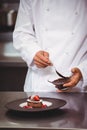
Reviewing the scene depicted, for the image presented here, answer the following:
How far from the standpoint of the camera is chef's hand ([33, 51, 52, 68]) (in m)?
1.43

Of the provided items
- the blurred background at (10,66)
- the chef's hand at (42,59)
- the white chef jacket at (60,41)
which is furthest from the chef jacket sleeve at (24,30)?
the blurred background at (10,66)

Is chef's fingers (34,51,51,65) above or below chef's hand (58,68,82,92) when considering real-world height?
above

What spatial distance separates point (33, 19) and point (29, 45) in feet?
0.49

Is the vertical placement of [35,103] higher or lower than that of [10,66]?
higher

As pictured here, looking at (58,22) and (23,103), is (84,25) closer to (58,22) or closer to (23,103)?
(58,22)

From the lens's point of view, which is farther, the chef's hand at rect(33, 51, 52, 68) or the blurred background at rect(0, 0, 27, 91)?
the blurred background at rect(0, 0, 27, 91)

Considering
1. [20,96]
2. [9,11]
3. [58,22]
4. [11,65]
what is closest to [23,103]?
[20,96]

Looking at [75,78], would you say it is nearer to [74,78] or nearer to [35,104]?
[74,78]

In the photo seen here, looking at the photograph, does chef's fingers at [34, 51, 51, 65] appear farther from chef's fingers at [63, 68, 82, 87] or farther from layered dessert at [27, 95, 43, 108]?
layered dessert at [27, 95, 43, 108]

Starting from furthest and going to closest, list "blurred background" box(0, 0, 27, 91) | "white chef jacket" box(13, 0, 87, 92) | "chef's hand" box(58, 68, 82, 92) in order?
1. "blurred background" box(0, 0, 27, 91)
2. "white chef jacket" box(13, 0, 87, 92)
3. "chef's hand" box(58, 68, 82, 92)

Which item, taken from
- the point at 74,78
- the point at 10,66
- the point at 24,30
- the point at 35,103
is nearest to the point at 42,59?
the point at 74,78

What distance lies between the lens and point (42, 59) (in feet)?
4.70

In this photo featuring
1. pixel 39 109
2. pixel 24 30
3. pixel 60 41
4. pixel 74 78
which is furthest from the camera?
pixel 24 30

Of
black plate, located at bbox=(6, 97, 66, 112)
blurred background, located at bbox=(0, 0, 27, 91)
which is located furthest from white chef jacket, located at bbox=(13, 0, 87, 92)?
blurred background, located at bbox=(0, 0, 27, 91)
